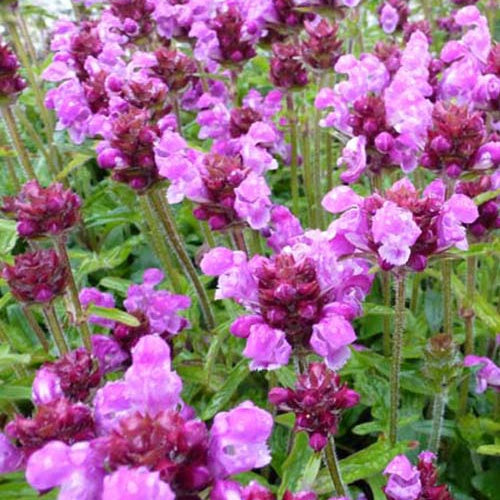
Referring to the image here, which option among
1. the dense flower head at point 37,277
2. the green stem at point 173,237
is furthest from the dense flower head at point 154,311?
the dense flower head at point 37,277

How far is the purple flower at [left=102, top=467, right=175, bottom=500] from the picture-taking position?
104 cm

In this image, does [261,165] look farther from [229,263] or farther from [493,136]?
[493,136]

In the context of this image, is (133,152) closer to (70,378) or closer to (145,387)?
(70,378)

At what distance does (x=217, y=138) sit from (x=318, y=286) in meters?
1.49

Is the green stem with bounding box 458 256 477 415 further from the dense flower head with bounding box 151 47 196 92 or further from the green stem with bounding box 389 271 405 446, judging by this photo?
the dense flower head with bounding box 151 47 196 92

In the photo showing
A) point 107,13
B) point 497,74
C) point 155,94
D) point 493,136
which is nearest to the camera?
point 493,136

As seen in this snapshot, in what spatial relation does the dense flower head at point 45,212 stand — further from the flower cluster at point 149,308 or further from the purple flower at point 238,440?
the purple flower at point 238,440

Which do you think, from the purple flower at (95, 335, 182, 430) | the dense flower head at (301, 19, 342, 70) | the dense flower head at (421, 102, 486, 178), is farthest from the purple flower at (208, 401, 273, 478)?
the dense flower head at (301, 19, 342, 70)

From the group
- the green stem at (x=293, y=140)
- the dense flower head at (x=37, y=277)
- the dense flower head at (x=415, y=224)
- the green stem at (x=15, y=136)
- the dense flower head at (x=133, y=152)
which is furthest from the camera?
the green stem at (x=293, y=140)

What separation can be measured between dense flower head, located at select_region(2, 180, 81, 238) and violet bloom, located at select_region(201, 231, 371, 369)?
567mm

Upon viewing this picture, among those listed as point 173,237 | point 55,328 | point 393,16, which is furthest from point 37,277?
point 393,16

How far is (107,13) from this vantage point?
325 centimetres

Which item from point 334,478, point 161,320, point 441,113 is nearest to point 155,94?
point 161,320

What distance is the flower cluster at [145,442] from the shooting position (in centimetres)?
115
